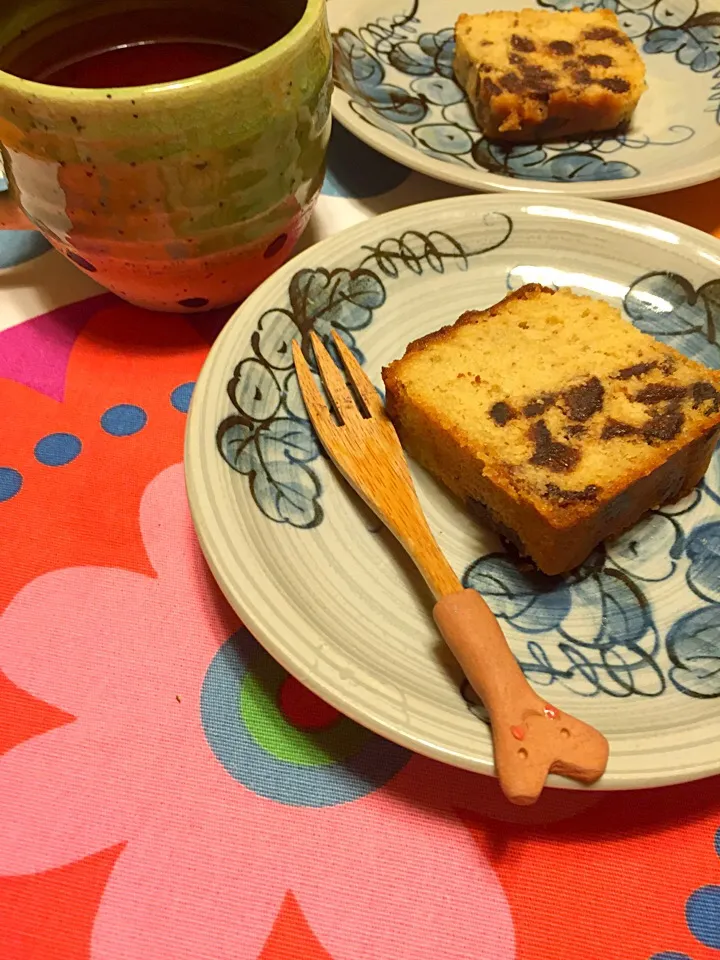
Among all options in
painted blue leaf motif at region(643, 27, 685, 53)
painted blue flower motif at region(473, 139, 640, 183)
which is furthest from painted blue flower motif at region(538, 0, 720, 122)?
painted blue flower motif at region(473, 139, 640, 183)

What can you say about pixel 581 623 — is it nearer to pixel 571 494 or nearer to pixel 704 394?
pixel 571 494

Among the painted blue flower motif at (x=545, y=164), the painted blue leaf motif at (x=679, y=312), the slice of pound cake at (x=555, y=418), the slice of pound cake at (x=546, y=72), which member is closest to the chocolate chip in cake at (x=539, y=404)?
the slice of pound cake at (x=555, y=418)

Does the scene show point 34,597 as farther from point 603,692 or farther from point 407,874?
point 603,692

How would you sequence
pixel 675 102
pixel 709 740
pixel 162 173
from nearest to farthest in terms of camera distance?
pixel 709 740 < pixel 162 173 < pixel 675 102

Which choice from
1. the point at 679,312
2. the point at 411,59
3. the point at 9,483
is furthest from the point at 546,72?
the point at 9,483

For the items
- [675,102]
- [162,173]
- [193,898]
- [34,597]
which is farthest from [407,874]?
[675,102]

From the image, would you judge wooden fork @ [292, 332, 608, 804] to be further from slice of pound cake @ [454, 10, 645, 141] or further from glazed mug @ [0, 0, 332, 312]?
slice of pound cake @ [454, 10, 645, 141]
